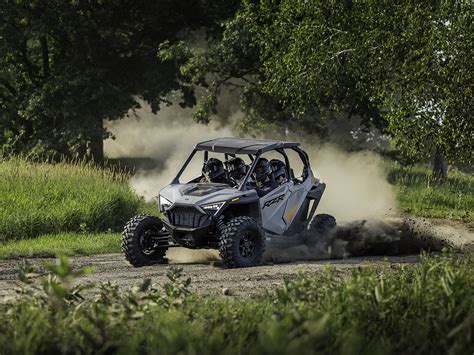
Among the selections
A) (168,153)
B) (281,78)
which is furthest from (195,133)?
(281,78)

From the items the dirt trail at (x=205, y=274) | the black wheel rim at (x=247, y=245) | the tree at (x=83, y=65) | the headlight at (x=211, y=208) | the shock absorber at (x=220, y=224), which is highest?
the tree at (x=83, y=65)

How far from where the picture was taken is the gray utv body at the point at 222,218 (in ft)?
44.0

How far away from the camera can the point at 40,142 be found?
3120 centimetres

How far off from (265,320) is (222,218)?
6792mm

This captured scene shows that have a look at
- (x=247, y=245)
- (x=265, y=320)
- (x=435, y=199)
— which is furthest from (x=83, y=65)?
(x=265, y=320)

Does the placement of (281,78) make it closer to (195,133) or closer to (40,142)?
(40,142)

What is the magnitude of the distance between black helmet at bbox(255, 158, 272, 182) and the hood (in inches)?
26.2

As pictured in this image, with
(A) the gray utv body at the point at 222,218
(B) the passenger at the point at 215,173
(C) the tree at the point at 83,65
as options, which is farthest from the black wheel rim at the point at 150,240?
(C) the tree at the point at 83,65

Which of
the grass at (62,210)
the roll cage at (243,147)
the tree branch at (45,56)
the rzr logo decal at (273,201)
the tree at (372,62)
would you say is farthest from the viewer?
the tree branch at (45,56)

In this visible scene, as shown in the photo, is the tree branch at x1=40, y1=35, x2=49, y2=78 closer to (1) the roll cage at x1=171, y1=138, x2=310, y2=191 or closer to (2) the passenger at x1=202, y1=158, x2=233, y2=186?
(1) the roll cage at x1=171, y1=138, x2=310, y2=191

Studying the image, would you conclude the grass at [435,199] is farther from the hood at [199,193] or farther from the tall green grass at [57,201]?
the hood at [199,193]

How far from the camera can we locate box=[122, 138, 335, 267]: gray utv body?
44.0 feet

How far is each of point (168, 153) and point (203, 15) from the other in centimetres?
1167

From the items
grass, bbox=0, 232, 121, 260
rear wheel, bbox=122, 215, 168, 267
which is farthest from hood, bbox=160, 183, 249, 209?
grass, bbox=0, 232, 121, 260
